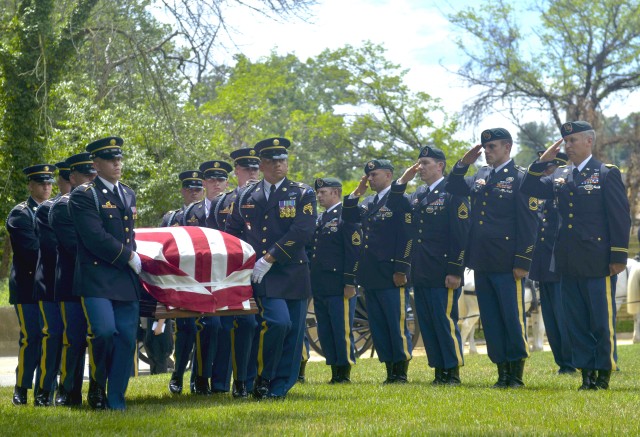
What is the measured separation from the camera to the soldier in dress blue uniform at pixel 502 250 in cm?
894

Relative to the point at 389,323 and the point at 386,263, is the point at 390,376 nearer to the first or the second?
the point at 389,323

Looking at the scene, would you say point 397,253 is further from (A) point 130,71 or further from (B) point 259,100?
(B) point 259,100

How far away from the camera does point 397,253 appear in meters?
9.92

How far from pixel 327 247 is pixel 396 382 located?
1.48 m

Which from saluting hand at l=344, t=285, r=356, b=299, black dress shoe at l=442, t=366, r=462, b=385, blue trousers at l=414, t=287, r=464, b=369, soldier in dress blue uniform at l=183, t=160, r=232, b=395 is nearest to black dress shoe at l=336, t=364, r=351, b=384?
saluting hand at l=344, t=285, r=356, b=299

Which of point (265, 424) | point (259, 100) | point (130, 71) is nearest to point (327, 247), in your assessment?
point (265, 424)

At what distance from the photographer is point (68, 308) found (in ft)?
27.2

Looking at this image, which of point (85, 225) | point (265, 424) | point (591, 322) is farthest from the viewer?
point (591, 322)

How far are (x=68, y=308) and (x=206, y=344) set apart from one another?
1482 millimetres

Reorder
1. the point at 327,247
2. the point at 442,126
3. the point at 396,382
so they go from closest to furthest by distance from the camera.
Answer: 1. the point at 396,382
2. the point at 327,247
3. the point at 442,126

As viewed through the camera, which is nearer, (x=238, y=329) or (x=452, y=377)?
(x=238, y=329)

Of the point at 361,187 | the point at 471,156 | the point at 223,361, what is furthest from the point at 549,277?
the point at 223,361

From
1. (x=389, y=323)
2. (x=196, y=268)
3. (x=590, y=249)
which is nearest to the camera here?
(x=196, y=268)

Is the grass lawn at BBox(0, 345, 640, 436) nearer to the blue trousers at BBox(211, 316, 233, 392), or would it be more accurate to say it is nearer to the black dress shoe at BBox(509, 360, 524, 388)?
the black dress shoe at BBox(509, 360, 524, 388)
